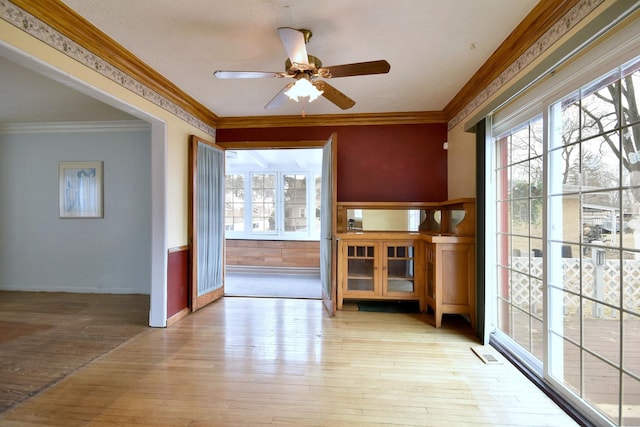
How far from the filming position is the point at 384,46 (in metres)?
2.15

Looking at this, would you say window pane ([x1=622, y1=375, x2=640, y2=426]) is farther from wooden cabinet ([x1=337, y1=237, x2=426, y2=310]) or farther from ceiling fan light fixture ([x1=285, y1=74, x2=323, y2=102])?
ceiling fan light fixture ([x1=285, y1=74, x2=323, y2=102])

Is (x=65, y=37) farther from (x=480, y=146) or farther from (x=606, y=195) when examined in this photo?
(x=606, y=195)

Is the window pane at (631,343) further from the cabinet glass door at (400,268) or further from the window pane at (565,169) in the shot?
the cabinet glass door at (400,268)

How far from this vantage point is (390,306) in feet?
11.7

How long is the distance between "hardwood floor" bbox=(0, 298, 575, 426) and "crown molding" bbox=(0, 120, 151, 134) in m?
3.03

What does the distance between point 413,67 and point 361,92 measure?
64cm

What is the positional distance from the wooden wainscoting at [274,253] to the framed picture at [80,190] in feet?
8.50

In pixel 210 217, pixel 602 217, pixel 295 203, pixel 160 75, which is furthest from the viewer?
pixel 295 203

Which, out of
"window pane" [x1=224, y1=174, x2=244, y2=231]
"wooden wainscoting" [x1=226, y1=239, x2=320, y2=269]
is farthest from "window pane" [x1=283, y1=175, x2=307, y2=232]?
"window pane" [x1=224, y1=174, x2=244, y2=231]

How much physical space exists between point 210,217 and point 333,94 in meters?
2.40

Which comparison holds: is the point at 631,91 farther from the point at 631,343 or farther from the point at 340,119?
the point at 340,119

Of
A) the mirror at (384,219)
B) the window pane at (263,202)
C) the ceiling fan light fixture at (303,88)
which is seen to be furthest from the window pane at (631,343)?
the window pane at (263,202)

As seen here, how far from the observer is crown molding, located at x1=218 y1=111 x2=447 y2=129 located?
3.59 meters

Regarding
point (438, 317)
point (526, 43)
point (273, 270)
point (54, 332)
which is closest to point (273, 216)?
point (273, 270)
